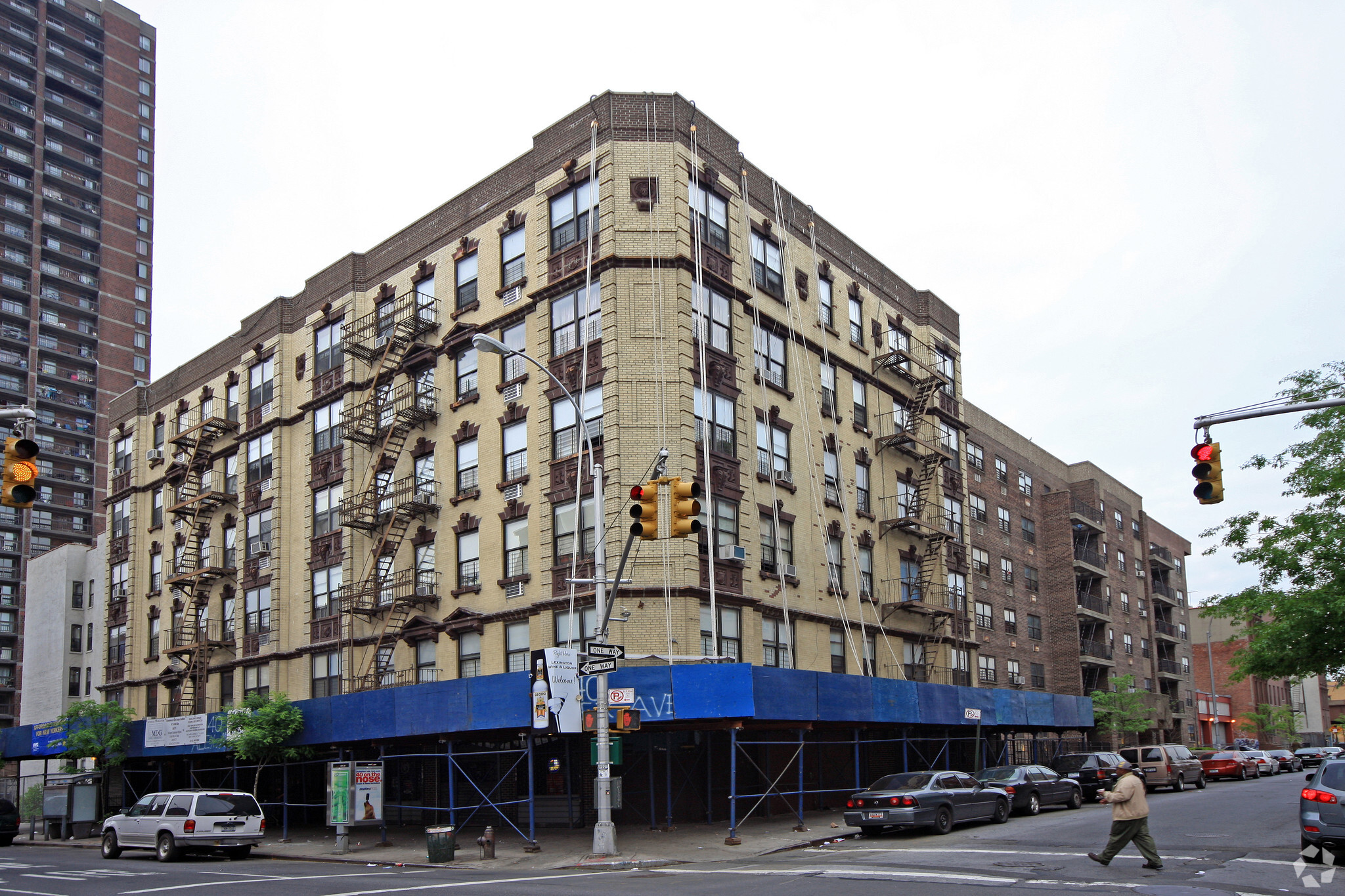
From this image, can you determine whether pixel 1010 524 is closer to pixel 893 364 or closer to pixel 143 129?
pixel 893 364

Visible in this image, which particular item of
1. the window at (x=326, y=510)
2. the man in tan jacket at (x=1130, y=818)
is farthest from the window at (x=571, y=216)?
the man in tan jacket at (x=1130, y=818)

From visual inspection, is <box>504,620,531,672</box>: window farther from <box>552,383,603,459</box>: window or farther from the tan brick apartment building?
<box>552,383,603,459</box>: window

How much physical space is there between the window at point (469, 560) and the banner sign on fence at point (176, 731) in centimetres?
991

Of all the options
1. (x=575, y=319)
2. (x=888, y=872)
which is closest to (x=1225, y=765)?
(x=575, y=319)

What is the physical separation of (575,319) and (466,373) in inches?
204

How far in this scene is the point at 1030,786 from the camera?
3023 cm

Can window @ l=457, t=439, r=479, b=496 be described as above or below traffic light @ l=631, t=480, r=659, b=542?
above

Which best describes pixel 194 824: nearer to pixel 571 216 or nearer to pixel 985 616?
pixel 571 216

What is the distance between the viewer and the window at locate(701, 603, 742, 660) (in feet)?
96.5

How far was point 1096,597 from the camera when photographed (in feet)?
217

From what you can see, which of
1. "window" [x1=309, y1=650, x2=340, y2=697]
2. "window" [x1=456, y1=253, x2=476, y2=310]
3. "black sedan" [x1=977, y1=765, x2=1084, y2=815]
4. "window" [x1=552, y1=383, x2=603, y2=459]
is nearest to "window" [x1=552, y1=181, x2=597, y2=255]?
"window" [x1=456, y1=253, x2=476, y2=310]

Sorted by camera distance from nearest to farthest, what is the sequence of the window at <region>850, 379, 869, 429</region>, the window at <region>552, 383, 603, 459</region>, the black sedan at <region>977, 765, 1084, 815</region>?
the black sedan at <region>977, 765, 1084, 815</region>
the window at <region>552, 383, 603, 459</region>
the window at <region>850, 379, 869, 429</region>

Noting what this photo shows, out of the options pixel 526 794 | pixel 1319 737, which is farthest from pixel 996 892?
pixel 1319 737

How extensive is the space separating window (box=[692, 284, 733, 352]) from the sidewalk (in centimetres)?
1325
